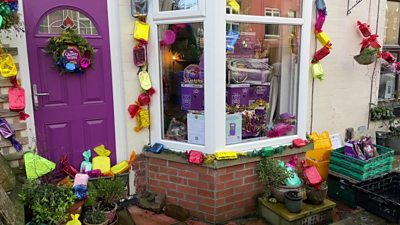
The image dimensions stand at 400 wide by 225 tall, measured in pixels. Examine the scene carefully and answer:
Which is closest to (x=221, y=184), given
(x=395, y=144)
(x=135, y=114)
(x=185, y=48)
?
(x=135, y=114)

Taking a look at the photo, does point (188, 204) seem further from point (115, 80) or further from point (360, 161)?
point (360, 161)

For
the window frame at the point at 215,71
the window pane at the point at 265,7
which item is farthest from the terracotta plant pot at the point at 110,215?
the window pane at the point at 265,7

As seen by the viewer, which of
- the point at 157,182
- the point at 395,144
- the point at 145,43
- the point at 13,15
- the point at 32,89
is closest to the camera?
the point at 13,15

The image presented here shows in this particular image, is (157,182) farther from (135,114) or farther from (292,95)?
(292,95)

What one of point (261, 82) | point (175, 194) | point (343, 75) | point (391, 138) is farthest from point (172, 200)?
point (391, 138)

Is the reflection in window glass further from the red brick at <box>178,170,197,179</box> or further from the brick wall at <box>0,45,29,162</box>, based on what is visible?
the red brick at <box>178,170,197,179</box>

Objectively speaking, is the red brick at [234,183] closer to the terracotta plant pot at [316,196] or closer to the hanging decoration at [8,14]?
the terracotta plant pot at [316,196]

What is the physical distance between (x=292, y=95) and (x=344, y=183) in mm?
1150

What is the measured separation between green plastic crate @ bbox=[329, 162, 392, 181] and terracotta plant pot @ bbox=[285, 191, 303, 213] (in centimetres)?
97

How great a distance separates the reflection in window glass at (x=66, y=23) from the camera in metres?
3.02

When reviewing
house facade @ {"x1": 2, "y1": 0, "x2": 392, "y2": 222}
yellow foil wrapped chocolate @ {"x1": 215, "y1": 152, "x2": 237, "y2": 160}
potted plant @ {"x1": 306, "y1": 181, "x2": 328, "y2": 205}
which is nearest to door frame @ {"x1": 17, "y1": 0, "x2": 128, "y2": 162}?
house facade @ {"x1": 2, "y1": 0, "x2": 392, "y2": 222}

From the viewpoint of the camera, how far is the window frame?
3012 mm

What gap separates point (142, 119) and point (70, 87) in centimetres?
77

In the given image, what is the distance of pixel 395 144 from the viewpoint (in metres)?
4.89
